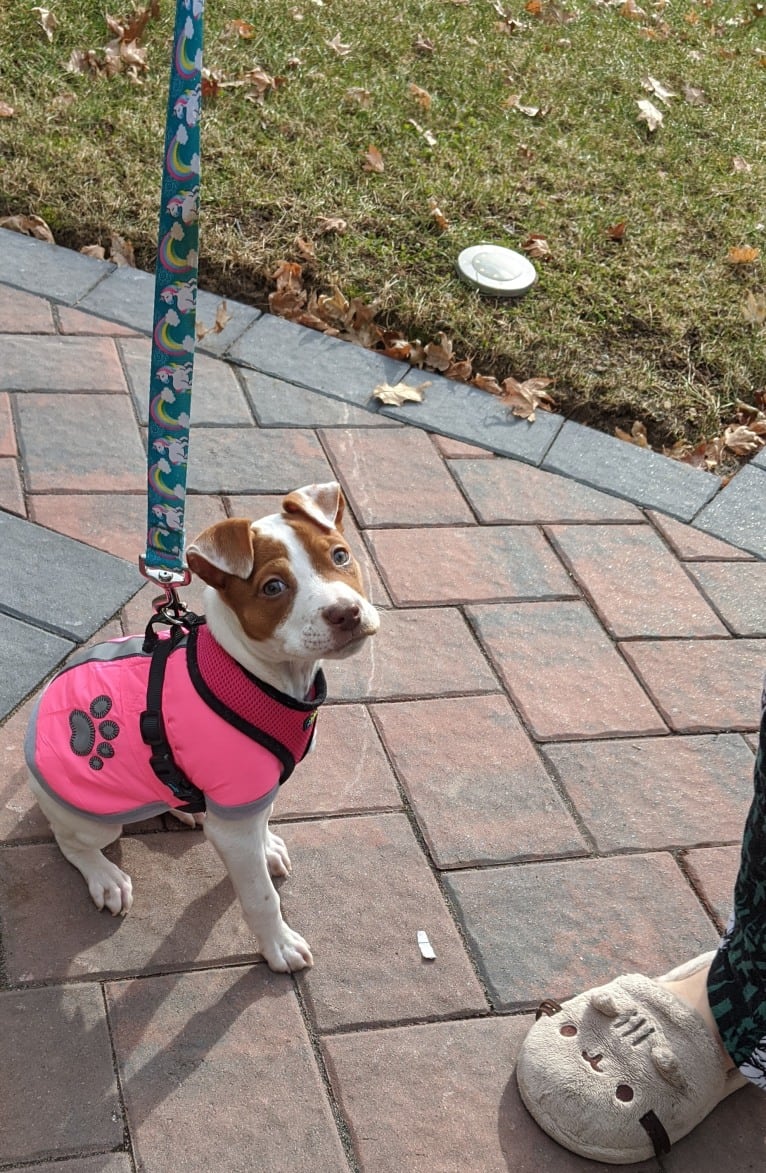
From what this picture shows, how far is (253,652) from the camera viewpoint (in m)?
2.34

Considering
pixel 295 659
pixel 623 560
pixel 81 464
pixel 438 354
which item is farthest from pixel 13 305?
pixel 295 659

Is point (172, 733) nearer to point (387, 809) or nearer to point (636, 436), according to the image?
point (387, 809)

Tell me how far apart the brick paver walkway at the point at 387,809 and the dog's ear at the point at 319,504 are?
3.11ft

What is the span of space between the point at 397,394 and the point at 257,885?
2.47 metres

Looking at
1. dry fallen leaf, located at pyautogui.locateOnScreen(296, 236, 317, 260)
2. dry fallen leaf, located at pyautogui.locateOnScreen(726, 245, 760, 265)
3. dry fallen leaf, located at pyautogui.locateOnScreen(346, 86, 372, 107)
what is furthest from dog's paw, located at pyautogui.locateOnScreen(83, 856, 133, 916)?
dry fallen leaf, located at pyautogui.locateOnScreen(346, 86, 372, 107)

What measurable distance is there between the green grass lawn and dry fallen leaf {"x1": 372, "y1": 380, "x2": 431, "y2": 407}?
1.32ft

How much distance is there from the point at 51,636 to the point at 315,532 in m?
1.28

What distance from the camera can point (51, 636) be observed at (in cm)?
324

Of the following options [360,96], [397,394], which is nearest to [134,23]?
[360,96]

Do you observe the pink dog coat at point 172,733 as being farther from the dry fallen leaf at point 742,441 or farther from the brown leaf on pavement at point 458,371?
the dry fallen leaf at point 742,441

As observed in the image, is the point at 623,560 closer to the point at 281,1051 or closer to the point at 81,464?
the point at 81,464

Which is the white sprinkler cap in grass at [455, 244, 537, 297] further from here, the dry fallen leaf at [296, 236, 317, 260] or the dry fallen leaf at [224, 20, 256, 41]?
the dry fallen leaf at [224, 20, 256, 41]

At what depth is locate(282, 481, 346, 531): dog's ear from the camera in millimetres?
2311

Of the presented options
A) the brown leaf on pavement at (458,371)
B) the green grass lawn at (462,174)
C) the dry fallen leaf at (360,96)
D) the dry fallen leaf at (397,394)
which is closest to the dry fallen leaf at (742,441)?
the green grass lawn at (462,174)
